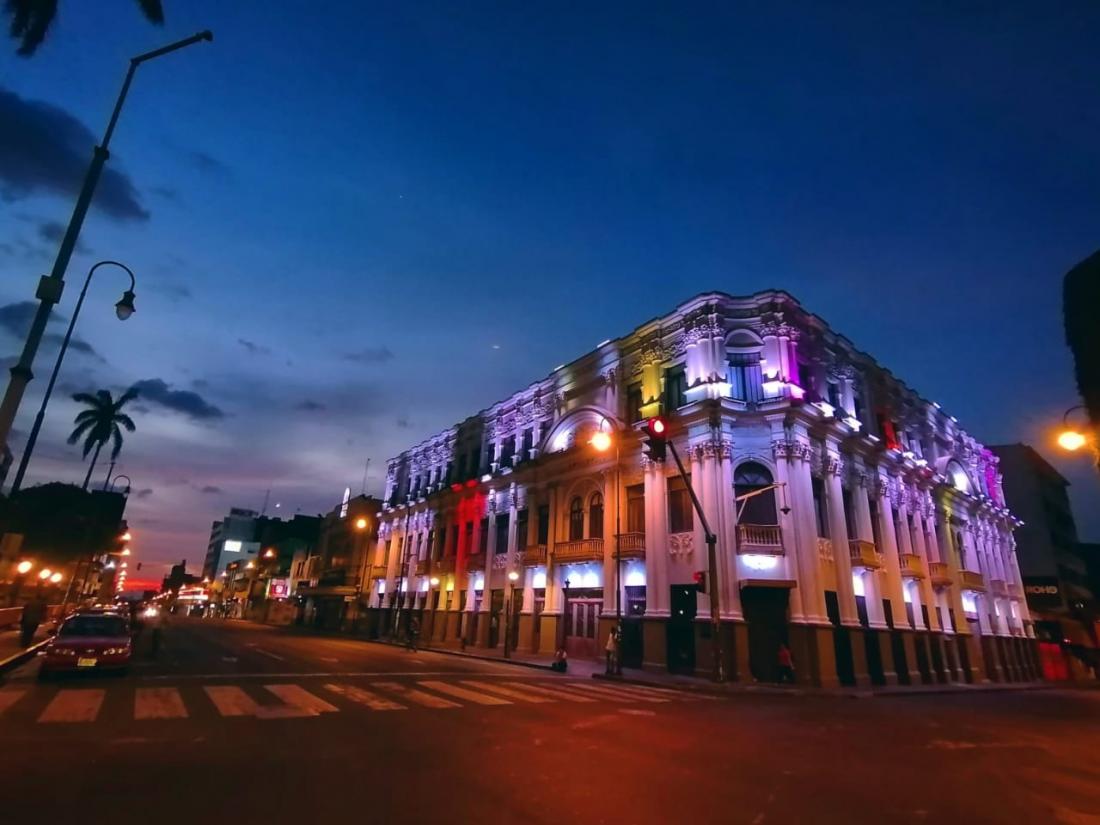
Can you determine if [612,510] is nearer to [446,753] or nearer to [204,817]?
[446,753]

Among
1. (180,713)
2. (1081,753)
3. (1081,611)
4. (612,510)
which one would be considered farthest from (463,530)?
(1081,611)

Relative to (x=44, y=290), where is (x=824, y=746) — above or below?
below

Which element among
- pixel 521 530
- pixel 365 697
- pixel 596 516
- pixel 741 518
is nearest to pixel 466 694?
pixel 365 697

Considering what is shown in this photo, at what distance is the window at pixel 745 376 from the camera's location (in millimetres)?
29938

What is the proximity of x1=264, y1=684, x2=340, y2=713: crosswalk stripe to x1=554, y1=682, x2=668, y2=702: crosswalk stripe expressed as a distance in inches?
304

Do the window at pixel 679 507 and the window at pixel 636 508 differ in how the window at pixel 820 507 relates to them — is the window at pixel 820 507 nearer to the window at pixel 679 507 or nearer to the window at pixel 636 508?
the window at pixel 679 507

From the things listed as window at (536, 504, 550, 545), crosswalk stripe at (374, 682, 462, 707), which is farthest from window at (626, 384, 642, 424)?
crosswalk stripe at (374, 682, 462, 707)

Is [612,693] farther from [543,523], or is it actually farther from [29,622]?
[29,622]

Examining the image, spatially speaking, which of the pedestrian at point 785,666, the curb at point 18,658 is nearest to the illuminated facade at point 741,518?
the pedestrian at point 785,666

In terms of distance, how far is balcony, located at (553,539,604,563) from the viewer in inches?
1278

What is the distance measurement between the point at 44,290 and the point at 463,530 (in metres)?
37.4

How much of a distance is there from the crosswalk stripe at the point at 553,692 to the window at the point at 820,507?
17.3 m

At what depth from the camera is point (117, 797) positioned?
20.9 ft

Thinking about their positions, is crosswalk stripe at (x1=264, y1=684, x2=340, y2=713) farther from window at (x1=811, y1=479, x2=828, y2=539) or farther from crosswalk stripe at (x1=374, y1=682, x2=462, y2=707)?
window at (x1=811, y1=479, x2=828, y2=539)
